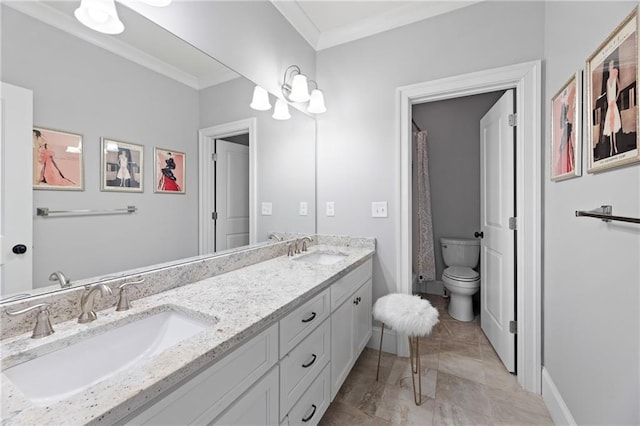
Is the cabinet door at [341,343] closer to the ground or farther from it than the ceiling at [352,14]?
closer to the ground

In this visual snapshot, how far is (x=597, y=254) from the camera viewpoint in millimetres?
1100

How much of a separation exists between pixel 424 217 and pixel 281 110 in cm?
221

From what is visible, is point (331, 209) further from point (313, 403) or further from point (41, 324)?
point (41, 324)

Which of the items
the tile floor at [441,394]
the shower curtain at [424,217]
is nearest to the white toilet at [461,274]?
the shower curtain at [424,217]

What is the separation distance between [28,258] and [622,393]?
199 cm

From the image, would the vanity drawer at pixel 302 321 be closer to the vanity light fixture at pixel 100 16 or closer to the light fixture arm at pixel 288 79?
the vanity light fixture at pixel 100 16

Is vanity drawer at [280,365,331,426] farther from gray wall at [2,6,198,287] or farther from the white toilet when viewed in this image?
the white toilet

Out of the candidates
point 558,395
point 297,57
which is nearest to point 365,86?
point 297,57

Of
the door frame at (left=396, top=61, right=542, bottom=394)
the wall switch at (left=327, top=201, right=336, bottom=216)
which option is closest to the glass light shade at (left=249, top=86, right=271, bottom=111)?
the wall switch at (left=327, top=201, right=336, bottom=216)

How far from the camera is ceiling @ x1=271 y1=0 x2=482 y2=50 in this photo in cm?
198

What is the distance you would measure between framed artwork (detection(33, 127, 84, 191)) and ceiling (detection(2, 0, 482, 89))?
13.5 inches

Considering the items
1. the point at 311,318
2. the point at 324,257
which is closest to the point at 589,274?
the point at 311,318

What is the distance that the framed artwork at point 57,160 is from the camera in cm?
79

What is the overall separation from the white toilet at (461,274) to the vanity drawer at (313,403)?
5.86 ft
